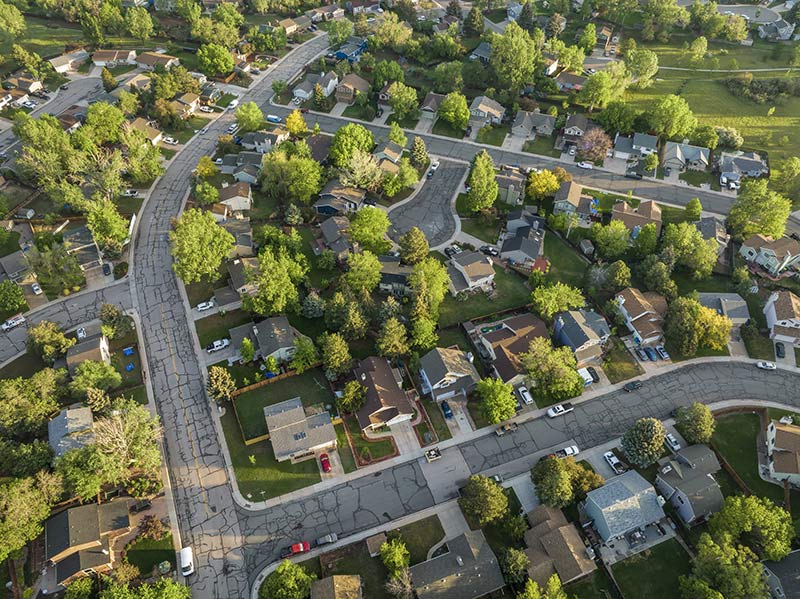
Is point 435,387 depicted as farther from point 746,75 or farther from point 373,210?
point 746,75

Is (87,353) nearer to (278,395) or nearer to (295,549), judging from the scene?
(278,395)

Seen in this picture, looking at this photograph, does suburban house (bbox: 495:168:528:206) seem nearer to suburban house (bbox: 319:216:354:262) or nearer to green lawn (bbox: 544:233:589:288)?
green lawn (bbox: 544:233:589:288)

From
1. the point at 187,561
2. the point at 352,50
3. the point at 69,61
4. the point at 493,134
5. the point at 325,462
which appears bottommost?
the point at 187,561

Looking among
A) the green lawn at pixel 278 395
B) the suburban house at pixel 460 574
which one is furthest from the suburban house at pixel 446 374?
the suburban house at pixel 460 574

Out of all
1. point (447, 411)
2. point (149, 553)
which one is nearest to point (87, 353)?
point (149, 553)

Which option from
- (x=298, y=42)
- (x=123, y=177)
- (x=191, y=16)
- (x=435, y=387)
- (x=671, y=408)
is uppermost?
(x=191, y=16)

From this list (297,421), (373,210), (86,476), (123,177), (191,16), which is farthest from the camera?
(191,16)

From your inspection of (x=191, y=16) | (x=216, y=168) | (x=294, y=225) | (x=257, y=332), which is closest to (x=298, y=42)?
(x=191, y=16)
